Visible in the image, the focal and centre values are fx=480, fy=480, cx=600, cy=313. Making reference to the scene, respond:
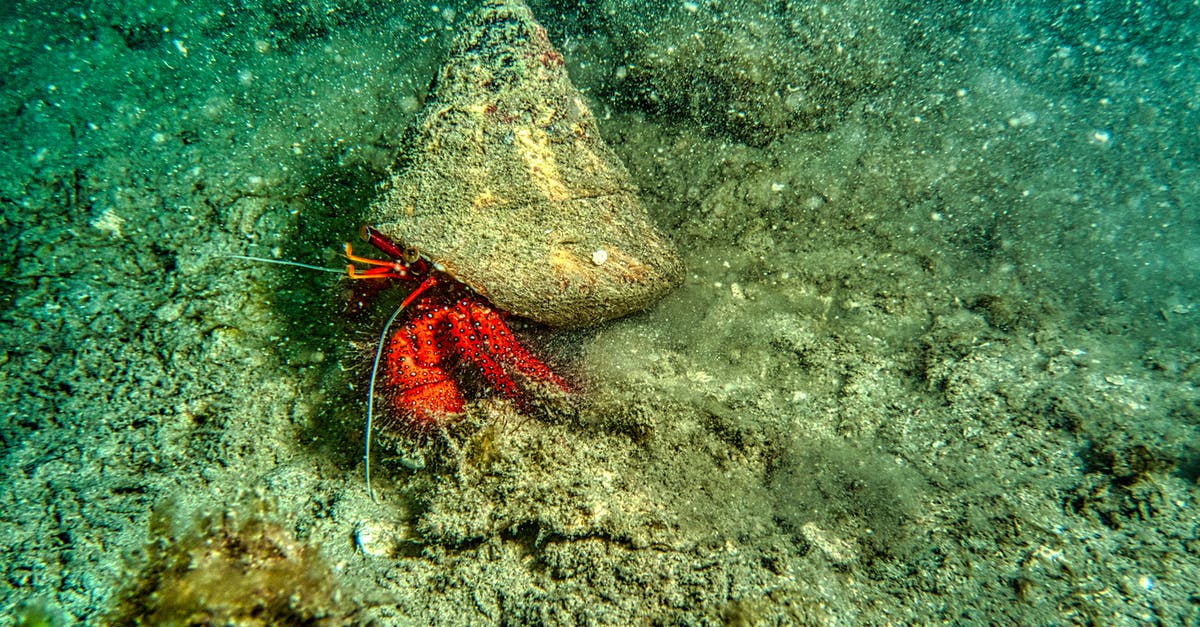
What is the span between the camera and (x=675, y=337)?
9.62ft

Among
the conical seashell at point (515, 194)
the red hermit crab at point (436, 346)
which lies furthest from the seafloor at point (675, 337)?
the conical seashell at point (515, 194)

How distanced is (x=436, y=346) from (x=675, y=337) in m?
1.44

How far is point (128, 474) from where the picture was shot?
Result: 2.33 m

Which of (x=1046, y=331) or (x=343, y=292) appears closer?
(x=1046, y=331)

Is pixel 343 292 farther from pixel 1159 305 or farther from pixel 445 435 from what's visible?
pixel 1159 305

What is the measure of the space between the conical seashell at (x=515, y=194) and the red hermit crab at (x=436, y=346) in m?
0.26

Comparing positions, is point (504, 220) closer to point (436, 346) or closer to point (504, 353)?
point (504, 353)

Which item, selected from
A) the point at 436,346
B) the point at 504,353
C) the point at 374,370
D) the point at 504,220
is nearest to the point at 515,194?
the point at 504,220

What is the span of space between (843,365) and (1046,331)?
44.8 inches

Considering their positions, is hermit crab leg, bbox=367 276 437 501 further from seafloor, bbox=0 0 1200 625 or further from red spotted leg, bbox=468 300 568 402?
red spotted leg, bbox=468 300 568 402

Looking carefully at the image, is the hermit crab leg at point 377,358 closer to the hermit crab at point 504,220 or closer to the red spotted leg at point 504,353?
the hermit crab at point 504,220

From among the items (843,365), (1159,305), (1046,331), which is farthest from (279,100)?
(1159,305)

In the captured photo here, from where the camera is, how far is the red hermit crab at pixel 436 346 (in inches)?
104

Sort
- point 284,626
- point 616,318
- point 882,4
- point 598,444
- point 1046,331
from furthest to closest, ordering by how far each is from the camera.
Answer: point 882,4 < point 616,318 < point 1046,331 < point 598,444 < point 284,626
